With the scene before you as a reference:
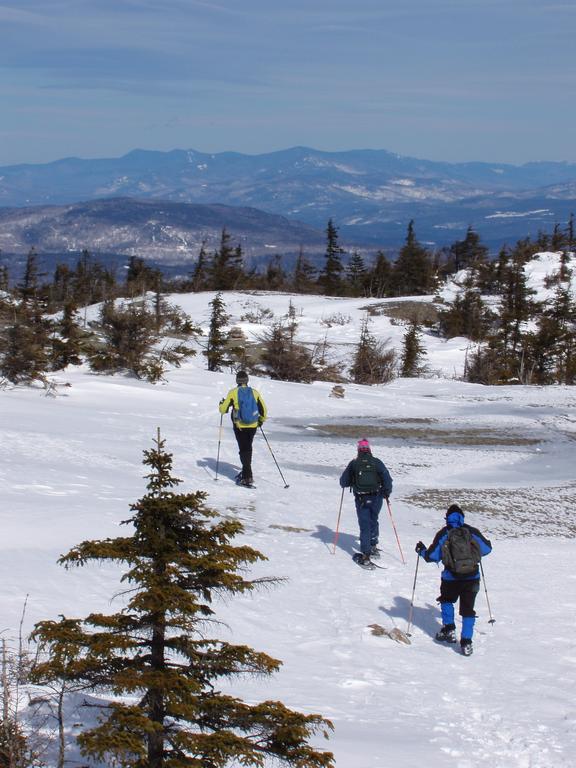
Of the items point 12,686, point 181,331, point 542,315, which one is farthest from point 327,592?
point 542,315

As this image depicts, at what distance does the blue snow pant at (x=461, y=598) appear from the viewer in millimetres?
8188

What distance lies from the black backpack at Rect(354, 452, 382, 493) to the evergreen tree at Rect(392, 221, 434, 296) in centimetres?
5850

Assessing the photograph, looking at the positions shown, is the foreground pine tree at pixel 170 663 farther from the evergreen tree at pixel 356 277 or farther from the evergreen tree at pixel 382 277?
the evergreen tree at pixel 356 277

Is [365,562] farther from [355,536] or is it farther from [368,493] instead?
[355,536]

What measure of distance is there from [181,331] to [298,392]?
37.4 ft

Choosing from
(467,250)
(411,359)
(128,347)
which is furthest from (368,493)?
(467,250)

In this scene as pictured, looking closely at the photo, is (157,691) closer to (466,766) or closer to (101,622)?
(101,622)

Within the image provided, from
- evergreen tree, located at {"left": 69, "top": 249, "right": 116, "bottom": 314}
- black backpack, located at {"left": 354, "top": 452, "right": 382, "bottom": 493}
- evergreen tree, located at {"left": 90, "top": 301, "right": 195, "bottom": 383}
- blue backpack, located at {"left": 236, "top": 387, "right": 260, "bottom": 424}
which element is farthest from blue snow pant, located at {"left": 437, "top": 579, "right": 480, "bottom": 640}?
evergreen tree, located at {"left": 69, "top": 249, "right": 116, "bottom": 314}

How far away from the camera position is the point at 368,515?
10.7 m

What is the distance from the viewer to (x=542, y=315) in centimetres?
4734

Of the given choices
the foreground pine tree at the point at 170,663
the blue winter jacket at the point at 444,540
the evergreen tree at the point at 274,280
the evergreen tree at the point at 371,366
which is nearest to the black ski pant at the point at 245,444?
the blue winter jacket at the point at 444,540

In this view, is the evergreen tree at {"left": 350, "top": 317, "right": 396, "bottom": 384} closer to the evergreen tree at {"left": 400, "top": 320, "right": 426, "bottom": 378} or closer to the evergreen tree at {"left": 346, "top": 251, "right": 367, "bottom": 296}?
the evergreen tree at {"left": 400, "top": 320, "right": 426, "bottom": 378}

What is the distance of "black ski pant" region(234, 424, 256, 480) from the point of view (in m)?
13.8

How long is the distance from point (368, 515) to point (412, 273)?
6114 centimetres
